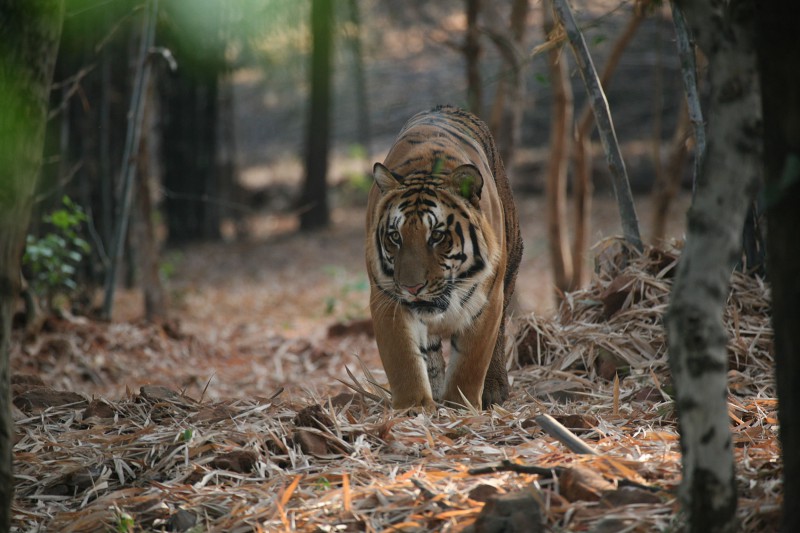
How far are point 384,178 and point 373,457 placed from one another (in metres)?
1.63

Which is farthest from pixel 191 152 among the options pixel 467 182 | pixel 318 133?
pixel 467 182

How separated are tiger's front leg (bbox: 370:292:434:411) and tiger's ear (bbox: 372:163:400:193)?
528 millimetres

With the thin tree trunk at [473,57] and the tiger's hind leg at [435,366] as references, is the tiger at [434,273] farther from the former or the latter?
the thin tree trunk at [473,57]

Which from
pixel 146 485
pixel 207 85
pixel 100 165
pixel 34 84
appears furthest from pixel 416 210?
pixel 207 85

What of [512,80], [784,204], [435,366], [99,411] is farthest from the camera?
[512,80]

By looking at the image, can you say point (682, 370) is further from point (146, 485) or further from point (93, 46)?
point (93, 46)

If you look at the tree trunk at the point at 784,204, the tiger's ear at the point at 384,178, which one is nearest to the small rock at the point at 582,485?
the tree trunk at the point at 784,204

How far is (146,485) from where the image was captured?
122 inches

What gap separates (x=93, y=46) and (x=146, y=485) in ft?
23.8

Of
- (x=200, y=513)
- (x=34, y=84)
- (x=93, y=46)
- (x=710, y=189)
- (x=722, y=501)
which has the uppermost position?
(x=93, y=46)

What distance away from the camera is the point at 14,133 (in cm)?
246

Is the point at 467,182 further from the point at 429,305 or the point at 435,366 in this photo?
the point at 435,366

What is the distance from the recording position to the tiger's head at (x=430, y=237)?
13.7 ft

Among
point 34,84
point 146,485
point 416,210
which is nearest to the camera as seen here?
point 34,84
